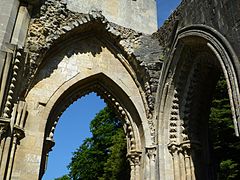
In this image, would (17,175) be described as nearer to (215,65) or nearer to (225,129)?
(215,65)

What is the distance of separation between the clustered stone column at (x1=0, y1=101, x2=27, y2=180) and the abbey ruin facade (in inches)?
0.7

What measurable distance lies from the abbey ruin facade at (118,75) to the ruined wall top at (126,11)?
0.03 m

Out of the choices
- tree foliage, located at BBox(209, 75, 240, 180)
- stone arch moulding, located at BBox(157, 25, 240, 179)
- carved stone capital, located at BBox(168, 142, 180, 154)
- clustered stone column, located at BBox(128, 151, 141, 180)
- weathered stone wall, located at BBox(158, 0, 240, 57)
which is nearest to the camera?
weathered stone wall, located at BBox(158, 0, 240, 57)

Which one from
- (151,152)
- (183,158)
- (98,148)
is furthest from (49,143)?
(98,148)

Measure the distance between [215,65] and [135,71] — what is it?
78.5 inches

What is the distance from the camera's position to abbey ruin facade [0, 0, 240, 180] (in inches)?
226

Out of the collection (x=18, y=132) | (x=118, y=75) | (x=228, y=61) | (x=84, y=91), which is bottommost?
(x=18, y=132)

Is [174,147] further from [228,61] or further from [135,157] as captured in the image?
[228,61]

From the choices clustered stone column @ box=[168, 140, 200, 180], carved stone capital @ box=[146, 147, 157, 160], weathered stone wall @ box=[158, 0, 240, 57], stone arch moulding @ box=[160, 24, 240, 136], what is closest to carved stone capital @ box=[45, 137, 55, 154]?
carved stone capital @ box=[146, 147, 157, 160]

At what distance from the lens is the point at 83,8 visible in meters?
7.92

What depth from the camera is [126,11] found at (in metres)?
8.54

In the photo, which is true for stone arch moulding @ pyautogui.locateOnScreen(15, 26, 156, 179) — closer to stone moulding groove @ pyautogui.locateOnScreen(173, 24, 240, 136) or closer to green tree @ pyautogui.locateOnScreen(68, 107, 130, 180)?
stone moulding groove @ pyautogui.locateOnScreen(173, 24, 240, 136)

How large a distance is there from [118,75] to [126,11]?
1.89m

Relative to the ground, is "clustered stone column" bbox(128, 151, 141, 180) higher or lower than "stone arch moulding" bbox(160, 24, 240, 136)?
lower
